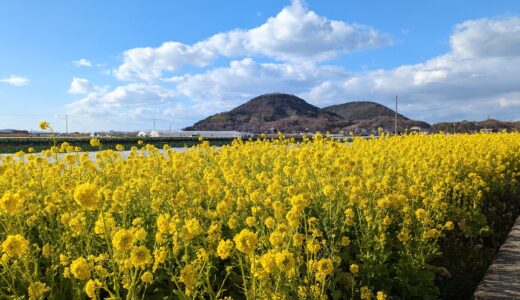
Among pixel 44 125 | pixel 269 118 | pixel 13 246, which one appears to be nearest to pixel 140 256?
pixel 13 246

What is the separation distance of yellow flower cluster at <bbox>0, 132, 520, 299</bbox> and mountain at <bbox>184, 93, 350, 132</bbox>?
128 metres

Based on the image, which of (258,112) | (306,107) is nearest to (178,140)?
(258,112)

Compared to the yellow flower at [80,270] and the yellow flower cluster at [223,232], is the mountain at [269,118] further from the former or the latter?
the yellow flower at [80,270]

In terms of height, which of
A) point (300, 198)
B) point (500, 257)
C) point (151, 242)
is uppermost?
point (300, 198)

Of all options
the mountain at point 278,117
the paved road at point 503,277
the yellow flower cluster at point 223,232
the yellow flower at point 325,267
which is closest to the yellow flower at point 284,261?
the yellow flower cluster at point 223,232

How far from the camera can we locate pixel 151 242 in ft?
13.1

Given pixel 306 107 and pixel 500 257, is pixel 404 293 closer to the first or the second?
pixel 500 257

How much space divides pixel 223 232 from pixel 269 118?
6816 inches

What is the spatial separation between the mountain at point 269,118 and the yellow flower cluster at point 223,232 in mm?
128384

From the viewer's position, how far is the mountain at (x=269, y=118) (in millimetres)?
145238

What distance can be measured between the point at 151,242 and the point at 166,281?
44 cm

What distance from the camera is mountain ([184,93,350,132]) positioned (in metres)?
145

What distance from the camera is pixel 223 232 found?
14.2 feet

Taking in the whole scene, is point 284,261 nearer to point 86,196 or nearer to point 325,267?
point 325,267
